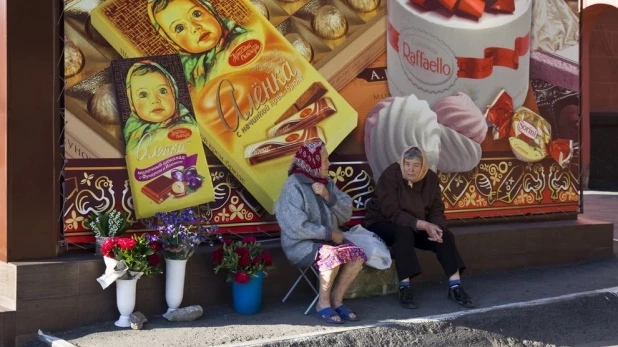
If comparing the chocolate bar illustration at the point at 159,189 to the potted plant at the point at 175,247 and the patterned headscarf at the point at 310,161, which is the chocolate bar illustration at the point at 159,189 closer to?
the potted plant at the point at 175,247

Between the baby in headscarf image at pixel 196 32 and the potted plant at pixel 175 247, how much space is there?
3.76 ft

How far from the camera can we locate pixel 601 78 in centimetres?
1722

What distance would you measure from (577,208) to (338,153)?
305 cm

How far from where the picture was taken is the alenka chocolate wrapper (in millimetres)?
8289

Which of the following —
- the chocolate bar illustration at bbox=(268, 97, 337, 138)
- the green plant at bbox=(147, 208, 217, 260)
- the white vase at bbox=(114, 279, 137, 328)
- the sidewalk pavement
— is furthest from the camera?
the chocolate bar illustration at bbox=(268, 97, 337, 138)

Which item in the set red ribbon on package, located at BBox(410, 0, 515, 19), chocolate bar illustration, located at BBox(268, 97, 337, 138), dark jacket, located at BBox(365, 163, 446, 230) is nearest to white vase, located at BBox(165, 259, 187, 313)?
chocolate bar illustration, located at BBox(268, 97, 337, 138)

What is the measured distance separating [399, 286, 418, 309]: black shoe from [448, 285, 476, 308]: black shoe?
0.35 m

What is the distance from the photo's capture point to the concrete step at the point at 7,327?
18.0ft

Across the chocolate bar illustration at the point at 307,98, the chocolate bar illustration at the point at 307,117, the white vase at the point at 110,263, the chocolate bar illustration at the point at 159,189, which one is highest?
the chocolate bar illustration at the point at 307,98

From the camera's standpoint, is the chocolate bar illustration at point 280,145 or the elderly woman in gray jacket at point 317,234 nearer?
the elderly woman in gray jacket at point 317,234

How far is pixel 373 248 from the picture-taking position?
6574 mm

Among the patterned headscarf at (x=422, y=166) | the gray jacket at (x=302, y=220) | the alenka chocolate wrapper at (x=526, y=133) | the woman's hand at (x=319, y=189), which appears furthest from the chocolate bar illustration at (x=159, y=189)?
the alenka chocolate wrapper at (x=526, y=133)

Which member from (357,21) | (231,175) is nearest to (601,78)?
(357,21)

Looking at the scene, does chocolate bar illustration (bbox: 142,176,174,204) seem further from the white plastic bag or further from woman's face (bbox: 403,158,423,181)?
woman's face (bbox: 403,158,423,181)
